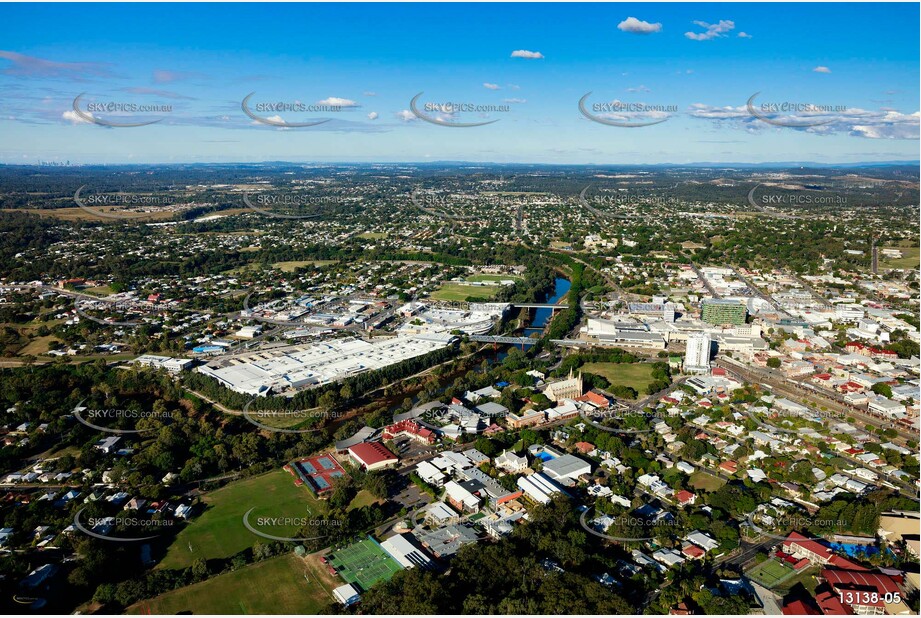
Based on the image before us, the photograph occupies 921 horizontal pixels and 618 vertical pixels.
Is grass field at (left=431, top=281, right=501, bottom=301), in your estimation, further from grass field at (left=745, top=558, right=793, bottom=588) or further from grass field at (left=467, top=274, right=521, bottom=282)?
grass field at (left=745, top=558, right=793, bottom=588)

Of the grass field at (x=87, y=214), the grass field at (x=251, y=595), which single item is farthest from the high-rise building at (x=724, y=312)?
the grass field at (x=87, y=214)

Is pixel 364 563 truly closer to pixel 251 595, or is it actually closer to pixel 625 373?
pixel 251 595

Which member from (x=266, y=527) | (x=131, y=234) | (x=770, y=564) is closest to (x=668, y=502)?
(x=770, y=564)

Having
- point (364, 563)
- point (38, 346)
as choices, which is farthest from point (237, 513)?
point (38, 346)

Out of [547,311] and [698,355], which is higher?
[698,355]

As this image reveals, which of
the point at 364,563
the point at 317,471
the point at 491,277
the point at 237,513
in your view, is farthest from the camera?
the point at 491,277

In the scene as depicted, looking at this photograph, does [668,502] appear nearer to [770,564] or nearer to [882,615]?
[770,564]

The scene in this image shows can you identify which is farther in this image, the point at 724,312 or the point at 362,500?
the point at 724,312

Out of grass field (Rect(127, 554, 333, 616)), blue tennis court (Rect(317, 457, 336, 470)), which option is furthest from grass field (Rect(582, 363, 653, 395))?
grass field (Rect(127, 554, 333, 616))
